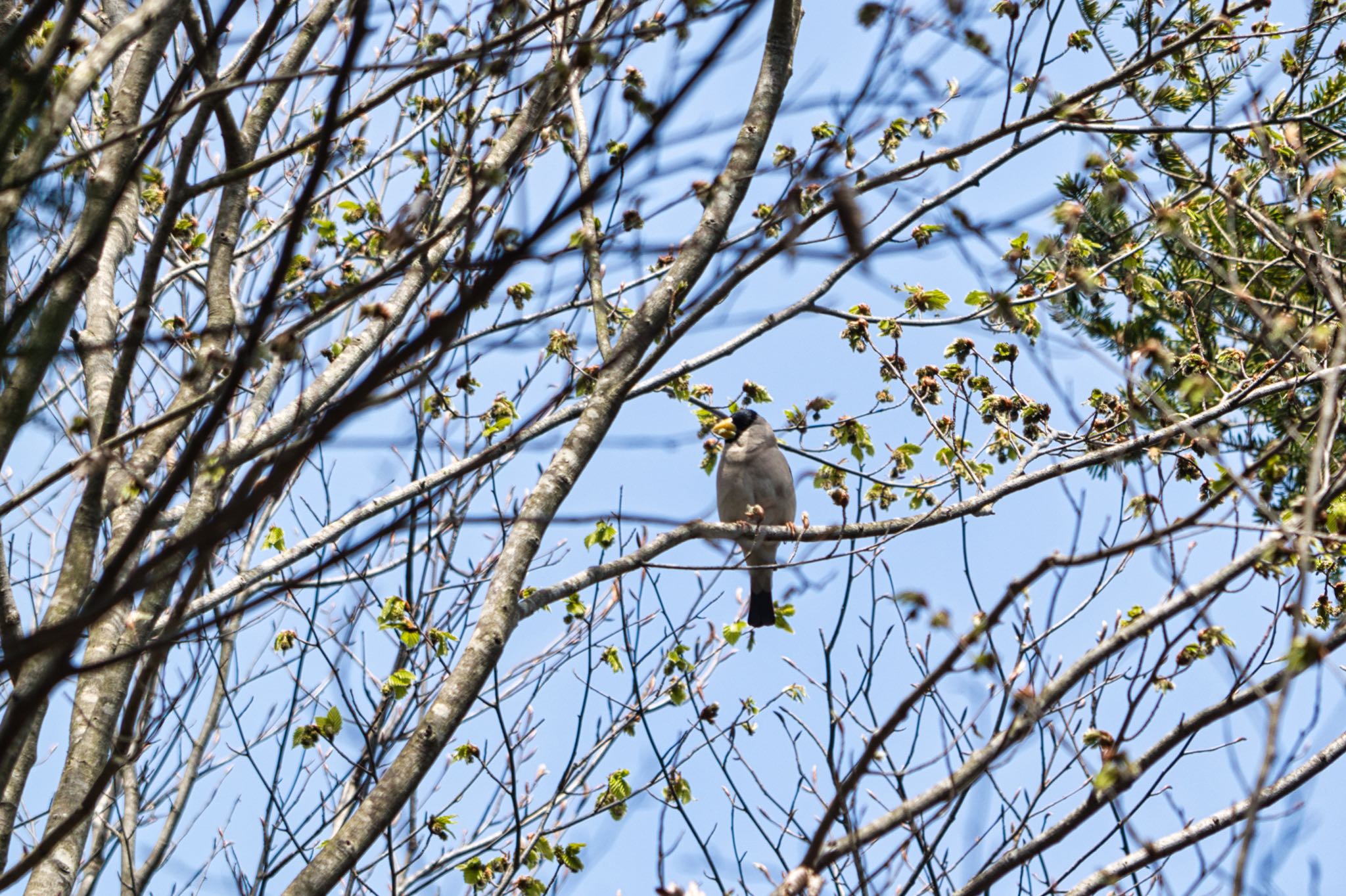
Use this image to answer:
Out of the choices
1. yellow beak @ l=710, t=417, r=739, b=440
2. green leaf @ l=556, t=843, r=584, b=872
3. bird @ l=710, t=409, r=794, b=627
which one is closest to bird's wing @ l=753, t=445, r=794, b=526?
bird @ l=710, t=409, r=794, b=627

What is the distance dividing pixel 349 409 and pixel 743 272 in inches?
20.6

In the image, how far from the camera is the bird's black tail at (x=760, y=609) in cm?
706

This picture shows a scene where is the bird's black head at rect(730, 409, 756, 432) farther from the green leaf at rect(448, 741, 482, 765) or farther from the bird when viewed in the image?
the green leaf at rect(448, 741, 482, 765)

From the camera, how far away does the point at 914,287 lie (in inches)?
187

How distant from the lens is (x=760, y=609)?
708 cm

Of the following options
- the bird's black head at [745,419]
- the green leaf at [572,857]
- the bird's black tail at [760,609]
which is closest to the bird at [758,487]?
the bird's black tail at [760,609]

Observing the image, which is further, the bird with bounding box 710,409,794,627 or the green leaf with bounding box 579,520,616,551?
the bird with bounding box 710,409,794,627

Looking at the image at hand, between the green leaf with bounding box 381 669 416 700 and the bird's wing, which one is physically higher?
the bird's wing

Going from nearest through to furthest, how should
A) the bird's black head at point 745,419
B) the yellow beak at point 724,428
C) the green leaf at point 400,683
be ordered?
1. the green leaf at point 400,683
2. the yellow beak at point 724,428
3. the bird's black head at point 745,419

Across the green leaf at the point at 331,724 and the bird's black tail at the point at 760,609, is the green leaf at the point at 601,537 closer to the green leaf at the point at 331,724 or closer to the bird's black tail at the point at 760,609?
the green leaf at the point at 331,724

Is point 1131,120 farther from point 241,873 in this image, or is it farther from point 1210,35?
point 241,873

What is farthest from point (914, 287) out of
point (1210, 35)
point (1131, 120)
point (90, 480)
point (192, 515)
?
point (90, 480)

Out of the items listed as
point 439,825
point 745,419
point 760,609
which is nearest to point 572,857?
point 439,825

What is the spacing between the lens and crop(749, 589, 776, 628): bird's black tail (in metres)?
7.06
